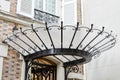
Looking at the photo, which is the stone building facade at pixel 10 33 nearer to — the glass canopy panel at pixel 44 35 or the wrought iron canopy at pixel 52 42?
the wrought iron canopy at pixel 52 42

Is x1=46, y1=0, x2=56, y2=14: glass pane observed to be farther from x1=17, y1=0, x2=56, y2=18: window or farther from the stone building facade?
the stone building facade

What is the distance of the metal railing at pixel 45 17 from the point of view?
5585 mm

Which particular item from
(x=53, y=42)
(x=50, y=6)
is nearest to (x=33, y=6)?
(x=50, y=6)

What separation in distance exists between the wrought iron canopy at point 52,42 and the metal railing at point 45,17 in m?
0.96

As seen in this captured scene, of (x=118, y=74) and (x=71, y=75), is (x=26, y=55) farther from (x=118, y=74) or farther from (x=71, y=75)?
(x=118, y=74)

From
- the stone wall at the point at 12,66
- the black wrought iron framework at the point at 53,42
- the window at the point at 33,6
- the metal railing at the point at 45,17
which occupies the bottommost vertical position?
the stone wall at the point at 12,66

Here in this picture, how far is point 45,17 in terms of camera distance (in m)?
5.68

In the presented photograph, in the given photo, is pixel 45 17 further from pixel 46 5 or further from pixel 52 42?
pixel 52 42

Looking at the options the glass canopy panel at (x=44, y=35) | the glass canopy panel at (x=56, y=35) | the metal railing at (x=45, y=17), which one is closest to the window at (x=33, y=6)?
the metal railing at (x=45, y=17)

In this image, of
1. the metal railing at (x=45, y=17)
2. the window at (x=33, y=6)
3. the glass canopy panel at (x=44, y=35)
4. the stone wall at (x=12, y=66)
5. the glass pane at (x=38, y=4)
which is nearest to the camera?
the glass canopy panel at (x=44, y=35)

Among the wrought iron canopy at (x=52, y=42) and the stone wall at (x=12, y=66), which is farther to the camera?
the stone wall at (x=12, y=66)

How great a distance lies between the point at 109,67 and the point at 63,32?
5.27 ft

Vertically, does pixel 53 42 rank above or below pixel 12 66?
above

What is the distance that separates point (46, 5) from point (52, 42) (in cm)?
165
